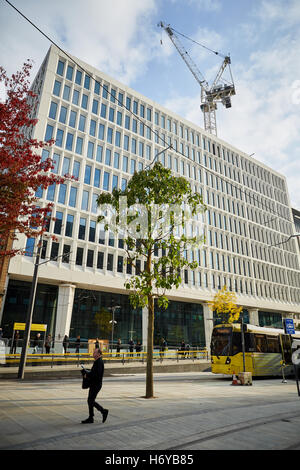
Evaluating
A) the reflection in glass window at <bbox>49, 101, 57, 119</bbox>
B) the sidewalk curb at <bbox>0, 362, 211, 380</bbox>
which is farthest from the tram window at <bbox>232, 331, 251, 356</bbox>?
the reflection in glass window at <bbox>49, 101, 57, 119</bbox>

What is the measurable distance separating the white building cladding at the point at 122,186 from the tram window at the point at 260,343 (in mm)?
9400

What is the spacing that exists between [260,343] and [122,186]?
23.9 meters

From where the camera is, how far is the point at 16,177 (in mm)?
9062

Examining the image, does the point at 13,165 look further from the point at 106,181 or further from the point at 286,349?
the point at 106,181

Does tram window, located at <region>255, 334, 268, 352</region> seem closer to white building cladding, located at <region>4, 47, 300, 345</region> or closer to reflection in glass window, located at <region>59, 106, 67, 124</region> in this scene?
white building cladding, located at <region>4, 47, 300, 345</region>

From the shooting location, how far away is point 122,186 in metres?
35.8

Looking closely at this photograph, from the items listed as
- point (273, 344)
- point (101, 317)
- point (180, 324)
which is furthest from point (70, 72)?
point (273, 344)

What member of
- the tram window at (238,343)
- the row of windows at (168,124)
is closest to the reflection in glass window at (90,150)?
the row of windows at (168,124)

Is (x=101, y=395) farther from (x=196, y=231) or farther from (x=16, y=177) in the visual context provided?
(x=196, y=231)

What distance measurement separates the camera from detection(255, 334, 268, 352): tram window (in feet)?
59.4

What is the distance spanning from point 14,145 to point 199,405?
9632mm

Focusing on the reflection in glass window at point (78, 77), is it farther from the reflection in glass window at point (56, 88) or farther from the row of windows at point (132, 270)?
the row of windows at point (132, 270)

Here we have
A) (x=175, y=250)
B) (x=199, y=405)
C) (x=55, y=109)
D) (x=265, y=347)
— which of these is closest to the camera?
(x=199, y=405)

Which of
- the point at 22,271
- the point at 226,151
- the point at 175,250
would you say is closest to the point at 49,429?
the point at 175,250
